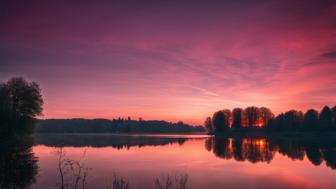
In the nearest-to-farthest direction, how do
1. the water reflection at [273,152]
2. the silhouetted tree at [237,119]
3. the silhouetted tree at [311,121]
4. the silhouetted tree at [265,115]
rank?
the water reflection at [273,152]
the silhouetted tree at [311,121]
the silhouetted tree at [237,119]
the silhouetted tree at [265,115]

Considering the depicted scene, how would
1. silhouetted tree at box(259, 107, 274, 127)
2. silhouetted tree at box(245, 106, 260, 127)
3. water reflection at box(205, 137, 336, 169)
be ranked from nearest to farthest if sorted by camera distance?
water reflection at box(205, 137, 336, 169), silhouetted tree at box(245, 106, 260, 127), silhouetted tree at box(259, 107, 274, 127)

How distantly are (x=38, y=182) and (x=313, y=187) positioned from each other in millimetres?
22641

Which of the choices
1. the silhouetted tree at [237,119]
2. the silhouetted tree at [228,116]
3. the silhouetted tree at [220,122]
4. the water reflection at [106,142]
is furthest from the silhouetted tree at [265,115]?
the water reflection at [106,142]

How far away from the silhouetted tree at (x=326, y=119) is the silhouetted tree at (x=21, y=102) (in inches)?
4004

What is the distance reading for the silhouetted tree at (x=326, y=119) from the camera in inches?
4520

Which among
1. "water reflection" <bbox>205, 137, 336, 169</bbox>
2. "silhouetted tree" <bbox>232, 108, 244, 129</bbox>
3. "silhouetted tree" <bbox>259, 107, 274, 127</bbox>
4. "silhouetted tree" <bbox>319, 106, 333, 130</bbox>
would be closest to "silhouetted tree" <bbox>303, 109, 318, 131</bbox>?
"silhouetted tree" <bbox>319, 106, 333, 130</bbox>

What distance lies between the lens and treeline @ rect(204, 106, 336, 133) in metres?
121

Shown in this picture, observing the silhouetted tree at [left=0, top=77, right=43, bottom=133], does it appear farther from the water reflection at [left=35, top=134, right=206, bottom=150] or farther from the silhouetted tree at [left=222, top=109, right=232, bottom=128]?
the silhouetted tree at [left=222, top=109, right=232, bottom=128]

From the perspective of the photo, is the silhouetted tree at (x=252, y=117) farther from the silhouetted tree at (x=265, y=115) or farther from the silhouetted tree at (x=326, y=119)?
the silhouetted tree at (x=326, y=119)

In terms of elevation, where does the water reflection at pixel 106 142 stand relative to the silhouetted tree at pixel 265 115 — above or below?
below

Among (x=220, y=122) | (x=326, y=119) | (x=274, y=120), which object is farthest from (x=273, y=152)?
(x=220, y=122)

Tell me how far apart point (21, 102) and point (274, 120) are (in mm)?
110786

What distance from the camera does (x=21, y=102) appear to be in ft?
210

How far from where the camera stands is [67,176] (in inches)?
1037
